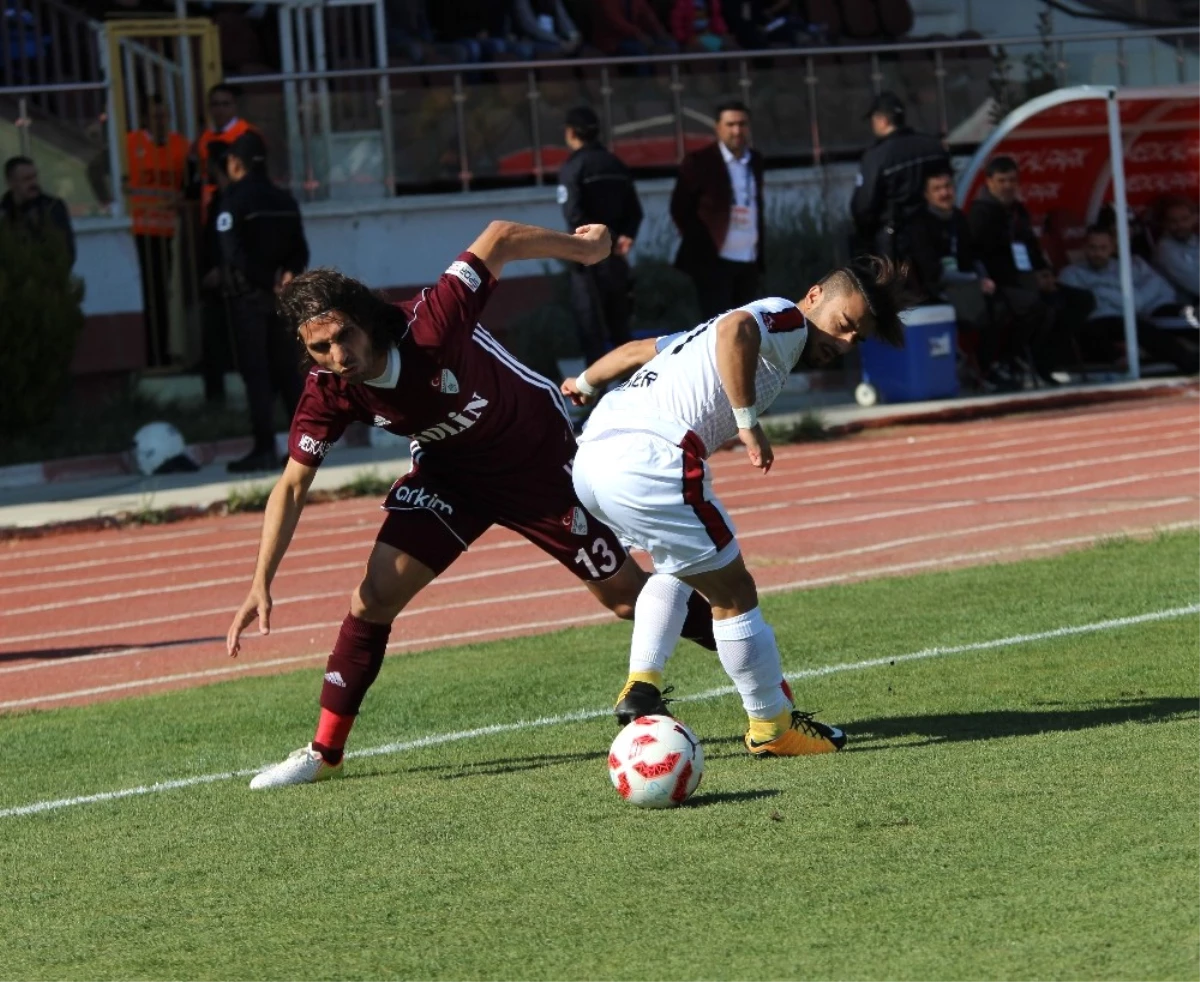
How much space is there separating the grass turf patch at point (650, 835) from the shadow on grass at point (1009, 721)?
0.02 meters

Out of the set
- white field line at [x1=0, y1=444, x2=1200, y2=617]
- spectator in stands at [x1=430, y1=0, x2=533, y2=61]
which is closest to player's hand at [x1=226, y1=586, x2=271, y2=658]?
white field line at [x1=0, y1=444, x2=1200, y2=617]

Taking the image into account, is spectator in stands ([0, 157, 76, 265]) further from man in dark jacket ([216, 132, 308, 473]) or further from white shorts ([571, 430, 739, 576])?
white shorts ([571, 430, 739, 576])

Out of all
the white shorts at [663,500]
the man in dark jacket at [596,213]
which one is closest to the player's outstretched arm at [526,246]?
the white shorts at [663,500]

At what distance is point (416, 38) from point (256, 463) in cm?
867

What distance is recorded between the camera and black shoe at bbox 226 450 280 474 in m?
15.8

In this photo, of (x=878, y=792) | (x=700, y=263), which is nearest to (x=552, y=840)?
(x=878, y=792)

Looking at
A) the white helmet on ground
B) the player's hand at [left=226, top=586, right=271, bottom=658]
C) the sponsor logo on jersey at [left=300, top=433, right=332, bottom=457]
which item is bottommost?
the white helmet on ground

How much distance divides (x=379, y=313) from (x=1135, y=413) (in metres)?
11.0

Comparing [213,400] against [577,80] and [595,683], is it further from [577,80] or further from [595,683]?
[595,683]

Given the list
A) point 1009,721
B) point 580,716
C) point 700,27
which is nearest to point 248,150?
point 580,716

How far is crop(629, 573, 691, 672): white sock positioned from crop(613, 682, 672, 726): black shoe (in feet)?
0.23

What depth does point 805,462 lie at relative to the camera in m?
15.0

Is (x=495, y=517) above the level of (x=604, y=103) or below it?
below

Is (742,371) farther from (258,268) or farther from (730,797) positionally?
(258,268)
